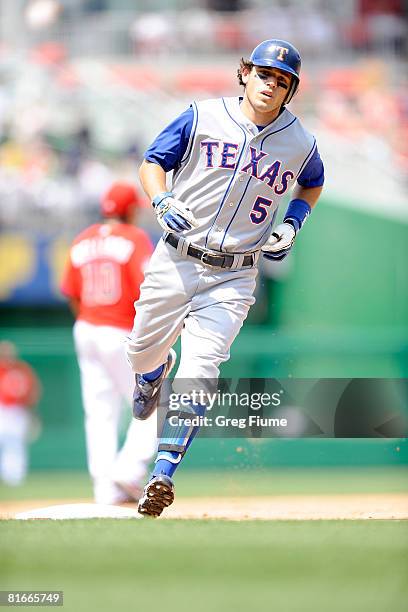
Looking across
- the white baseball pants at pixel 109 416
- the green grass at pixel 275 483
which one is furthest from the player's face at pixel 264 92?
the green grass at pixel 275 483

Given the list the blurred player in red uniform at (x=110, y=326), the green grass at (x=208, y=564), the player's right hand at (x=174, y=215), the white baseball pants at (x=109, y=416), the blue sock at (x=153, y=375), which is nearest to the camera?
the green grass at (x=208, y=564)

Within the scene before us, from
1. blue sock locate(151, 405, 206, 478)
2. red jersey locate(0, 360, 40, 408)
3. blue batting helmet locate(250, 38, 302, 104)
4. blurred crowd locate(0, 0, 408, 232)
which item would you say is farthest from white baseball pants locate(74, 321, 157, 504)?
blurred crowd locate(0, 0, 408, 232)

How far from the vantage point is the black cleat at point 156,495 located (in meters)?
3.77

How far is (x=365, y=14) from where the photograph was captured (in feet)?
46.5

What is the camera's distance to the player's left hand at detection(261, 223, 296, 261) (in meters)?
3.88

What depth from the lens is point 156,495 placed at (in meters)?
3.80

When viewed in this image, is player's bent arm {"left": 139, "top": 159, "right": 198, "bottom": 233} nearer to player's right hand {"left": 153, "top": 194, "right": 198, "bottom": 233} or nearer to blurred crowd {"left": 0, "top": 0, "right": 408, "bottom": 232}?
player's right hand {"left": 153, "top": 194, "right": 198, "bottom": 233}

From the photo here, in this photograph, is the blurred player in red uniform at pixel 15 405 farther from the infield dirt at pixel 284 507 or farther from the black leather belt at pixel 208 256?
the black leather belt at pixel 208 256

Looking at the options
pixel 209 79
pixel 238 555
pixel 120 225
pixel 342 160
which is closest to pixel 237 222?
pixel 238 555

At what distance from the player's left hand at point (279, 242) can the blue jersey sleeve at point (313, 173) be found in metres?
0.28

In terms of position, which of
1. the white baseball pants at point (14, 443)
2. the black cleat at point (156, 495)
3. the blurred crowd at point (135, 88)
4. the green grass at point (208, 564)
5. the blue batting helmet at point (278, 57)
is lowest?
the green grass at point (208, 564)

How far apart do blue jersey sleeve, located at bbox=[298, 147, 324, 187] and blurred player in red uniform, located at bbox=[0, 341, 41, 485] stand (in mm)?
5062

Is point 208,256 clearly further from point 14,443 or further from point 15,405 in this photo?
point 15,405

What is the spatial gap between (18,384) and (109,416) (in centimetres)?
321
